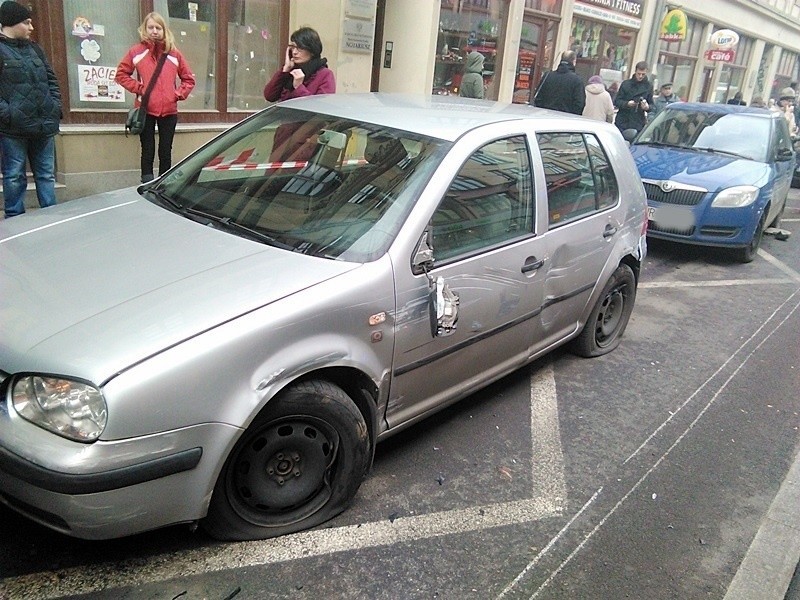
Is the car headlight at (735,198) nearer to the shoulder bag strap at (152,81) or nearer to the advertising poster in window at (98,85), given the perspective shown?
the shoulder bag strap at (152,81)

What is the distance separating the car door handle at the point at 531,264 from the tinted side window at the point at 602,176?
37.0 inches

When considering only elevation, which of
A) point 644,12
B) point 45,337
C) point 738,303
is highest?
point 644,12

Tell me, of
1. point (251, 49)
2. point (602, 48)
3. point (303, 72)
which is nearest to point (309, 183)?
point (303, 72)

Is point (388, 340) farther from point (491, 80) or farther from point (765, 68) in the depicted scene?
point (765, 68)

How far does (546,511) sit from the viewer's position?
326cm

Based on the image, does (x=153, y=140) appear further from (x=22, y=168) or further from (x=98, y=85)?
(x=22, y=168)

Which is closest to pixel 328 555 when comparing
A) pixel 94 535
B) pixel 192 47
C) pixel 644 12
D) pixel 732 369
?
pixel 94 535

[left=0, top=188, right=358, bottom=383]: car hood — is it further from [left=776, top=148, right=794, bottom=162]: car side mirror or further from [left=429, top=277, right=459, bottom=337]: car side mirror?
[left=776, top=148, right=794, bottom=162]: car side mirror

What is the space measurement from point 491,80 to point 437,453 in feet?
36.8

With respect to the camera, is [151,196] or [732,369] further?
[732,369]

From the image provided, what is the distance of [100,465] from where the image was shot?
Answer: 2.23 meters

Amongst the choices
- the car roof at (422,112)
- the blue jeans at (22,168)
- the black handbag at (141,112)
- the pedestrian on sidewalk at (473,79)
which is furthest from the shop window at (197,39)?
the car roof at (422,112)

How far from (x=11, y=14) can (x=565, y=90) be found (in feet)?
21.6

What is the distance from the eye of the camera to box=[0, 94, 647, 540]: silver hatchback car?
7.52 feet
